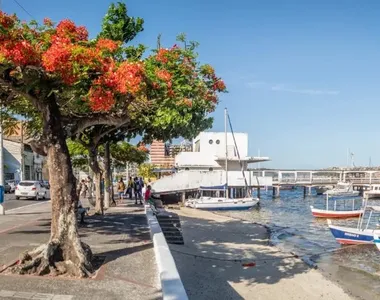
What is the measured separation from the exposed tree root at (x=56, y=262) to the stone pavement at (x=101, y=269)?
23 cm

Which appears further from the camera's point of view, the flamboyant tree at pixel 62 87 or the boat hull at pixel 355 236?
the boat hull at pixel 355 236

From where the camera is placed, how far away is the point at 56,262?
8.57 metres

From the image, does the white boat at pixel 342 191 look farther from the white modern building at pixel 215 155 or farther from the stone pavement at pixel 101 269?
the stone pavement at pixel 101 269

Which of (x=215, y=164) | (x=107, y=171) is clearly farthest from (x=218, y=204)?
(x=107, y=171)

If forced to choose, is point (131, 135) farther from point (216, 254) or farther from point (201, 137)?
point (201, 137)

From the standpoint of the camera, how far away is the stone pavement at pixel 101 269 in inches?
282

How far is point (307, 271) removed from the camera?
14852mm

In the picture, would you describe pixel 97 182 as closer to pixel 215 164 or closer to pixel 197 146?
pixel 215 164

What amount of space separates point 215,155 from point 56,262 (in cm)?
4791

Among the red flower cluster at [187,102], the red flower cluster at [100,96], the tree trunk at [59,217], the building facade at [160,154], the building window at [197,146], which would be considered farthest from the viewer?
the building facade at [160,154]

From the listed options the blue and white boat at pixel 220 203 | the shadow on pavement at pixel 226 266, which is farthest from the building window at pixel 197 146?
the shadow on pavement at pixel 226 266

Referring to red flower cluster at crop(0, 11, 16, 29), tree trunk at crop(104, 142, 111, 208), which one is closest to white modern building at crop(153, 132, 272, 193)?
tree trunk at crop(104, 142, 111, 208)

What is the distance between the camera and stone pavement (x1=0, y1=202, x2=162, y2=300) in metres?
7.16

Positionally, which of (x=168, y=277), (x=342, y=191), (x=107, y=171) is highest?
(x=107, y=171)
